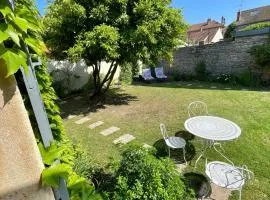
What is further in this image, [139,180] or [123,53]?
[123,53]

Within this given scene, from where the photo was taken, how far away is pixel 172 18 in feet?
27.3

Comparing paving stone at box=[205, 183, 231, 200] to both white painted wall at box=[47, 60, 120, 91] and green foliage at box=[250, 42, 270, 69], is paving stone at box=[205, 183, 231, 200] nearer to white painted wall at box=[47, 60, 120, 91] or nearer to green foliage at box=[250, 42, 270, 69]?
green foliage at box=[250, 42, 270, 69]

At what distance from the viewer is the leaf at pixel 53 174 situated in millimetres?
1446

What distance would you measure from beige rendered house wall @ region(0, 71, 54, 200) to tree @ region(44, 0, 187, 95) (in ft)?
19.6

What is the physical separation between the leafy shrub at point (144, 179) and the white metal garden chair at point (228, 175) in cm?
79

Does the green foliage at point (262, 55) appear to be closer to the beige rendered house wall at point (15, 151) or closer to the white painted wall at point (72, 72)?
the white painted wall at point (72, 72)

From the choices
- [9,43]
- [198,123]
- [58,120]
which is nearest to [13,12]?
[9,43]

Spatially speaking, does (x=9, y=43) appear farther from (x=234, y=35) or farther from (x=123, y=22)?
(x=234, y=35)

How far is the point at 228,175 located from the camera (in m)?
3.64

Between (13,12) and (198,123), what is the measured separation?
4358mm

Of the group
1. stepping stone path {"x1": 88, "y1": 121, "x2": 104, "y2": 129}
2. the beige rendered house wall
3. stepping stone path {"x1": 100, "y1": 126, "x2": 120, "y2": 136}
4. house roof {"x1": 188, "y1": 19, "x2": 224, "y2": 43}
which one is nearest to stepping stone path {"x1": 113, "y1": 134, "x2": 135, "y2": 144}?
stepping stone path {"x1": 100, "y1": 126, "x2": 120, "y2": 136}

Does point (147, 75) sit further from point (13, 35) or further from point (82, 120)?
point (13, 35)

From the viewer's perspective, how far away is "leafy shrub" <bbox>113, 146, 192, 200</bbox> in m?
2.72

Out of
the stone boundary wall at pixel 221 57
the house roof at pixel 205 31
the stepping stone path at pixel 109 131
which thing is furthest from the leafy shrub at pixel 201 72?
the house roof at pixel 205 31
